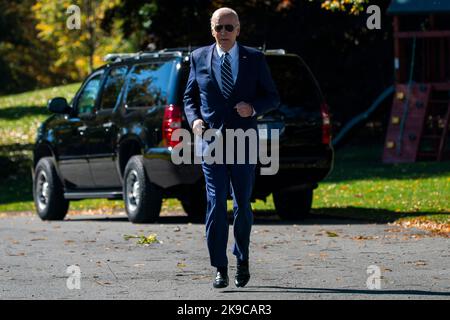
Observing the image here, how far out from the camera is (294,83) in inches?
663

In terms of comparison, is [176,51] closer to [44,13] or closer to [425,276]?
[425,276]

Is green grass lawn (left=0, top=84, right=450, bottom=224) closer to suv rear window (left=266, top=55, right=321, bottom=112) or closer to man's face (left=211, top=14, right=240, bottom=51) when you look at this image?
suv rear window (left=266, top=55, right=321, bottom=112)

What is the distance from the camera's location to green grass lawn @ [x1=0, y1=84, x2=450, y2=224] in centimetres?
1841

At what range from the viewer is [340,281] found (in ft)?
34.1

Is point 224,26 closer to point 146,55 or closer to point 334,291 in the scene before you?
point 334,291

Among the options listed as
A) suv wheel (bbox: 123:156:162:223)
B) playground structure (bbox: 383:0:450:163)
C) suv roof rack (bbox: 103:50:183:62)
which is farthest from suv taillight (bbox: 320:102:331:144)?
playground structure (bbox: 383:0:450:163)

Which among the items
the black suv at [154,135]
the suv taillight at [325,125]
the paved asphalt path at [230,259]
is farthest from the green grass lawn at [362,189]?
the paved asphalt path at [230,259]

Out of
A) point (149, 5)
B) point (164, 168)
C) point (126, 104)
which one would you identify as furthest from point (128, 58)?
point (149, 5)

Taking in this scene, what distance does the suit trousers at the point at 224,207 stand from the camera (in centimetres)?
995

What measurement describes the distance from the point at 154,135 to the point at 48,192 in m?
3.22

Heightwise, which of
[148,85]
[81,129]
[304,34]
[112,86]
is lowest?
[304,34]

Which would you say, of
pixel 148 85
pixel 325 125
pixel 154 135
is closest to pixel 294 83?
pixel 325 125
